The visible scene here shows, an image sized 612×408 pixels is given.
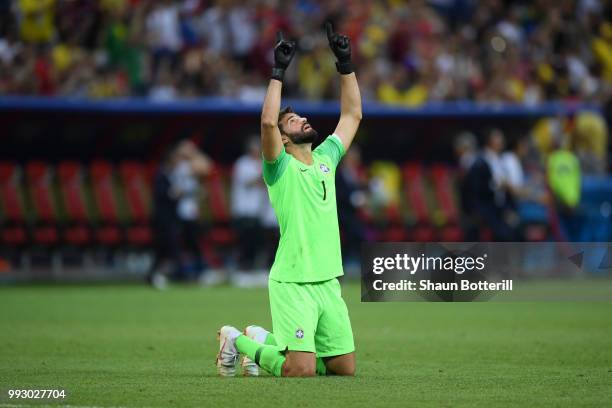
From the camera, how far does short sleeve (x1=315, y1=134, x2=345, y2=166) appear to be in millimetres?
10789

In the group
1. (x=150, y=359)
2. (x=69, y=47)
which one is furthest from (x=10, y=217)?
(x=150, y=359)

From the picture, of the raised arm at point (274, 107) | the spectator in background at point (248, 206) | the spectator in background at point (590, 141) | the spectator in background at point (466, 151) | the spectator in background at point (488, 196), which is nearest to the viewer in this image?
the raised arm at point (274, 107)

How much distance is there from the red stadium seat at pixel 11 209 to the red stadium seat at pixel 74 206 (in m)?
0.86

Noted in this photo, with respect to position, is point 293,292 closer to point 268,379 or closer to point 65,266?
point 268,379

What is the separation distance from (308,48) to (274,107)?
1778 cm

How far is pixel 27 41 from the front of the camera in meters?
25.0

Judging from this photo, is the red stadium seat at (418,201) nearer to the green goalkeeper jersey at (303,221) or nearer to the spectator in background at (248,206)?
the spectator in background at (248,206)

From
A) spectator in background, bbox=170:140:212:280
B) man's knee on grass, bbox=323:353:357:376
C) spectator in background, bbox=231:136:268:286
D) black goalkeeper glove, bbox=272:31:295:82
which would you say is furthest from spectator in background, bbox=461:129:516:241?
black goalkeeper glove, bbox=272:31:295:82

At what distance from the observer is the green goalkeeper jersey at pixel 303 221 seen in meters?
10.3

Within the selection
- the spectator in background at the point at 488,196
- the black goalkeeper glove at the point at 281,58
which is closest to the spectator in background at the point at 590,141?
the spectator in background at the point at 488,196

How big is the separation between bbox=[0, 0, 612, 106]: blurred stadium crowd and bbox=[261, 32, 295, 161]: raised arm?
1463 cm

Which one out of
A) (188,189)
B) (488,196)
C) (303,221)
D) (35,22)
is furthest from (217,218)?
(303,221)

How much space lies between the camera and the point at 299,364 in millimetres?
10188

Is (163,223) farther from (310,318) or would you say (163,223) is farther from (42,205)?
(310,318)
